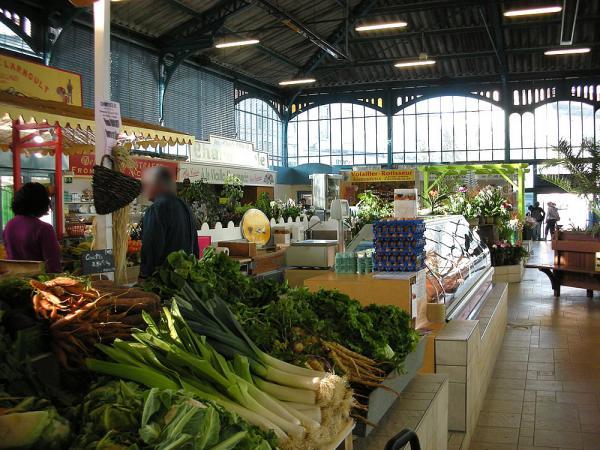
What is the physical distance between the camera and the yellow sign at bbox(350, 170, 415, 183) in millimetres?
18719

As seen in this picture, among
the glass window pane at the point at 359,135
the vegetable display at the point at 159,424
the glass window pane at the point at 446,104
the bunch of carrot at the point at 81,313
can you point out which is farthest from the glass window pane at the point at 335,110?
the vegetable display at the point at 159,424

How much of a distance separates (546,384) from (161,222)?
12.5 ft

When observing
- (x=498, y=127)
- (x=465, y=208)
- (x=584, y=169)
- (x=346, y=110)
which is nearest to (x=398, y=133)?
(x=346, y=110)

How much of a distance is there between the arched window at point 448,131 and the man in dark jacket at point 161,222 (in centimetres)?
2392

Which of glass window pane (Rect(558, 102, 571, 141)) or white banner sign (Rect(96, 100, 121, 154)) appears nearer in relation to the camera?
white banner sign (Rect(96, 100, 121, 154))

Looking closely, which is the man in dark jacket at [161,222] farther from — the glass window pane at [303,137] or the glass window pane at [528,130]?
→ the glass window pane at [303,137]

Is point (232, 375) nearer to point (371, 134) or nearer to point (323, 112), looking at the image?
point (371, 134)

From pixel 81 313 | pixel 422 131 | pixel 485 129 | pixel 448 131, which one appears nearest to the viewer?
pixel 81 313

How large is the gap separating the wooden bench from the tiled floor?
589 mm

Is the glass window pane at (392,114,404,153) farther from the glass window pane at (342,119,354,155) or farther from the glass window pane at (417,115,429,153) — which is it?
the glass window pane at (342,119,354,155)

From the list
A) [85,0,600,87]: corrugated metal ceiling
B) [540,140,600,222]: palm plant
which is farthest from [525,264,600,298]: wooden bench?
[85,0,600,87]: corrugated metal ceiling

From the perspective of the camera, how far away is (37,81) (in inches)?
336

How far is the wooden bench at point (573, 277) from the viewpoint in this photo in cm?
992

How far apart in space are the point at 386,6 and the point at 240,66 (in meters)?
5.81
